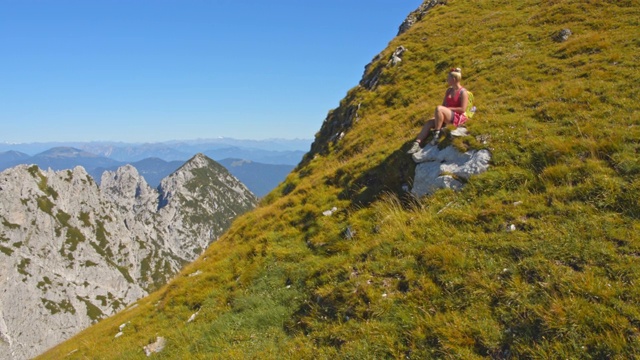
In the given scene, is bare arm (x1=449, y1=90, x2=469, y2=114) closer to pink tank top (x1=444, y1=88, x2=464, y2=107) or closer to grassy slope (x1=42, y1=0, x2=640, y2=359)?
pink tank top (x1=444, y1=88, x2=464, y2=107)

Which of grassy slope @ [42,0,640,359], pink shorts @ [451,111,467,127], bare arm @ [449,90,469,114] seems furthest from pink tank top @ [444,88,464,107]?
grassy slope @ [42,0,640,359]

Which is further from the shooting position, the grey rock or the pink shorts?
the grey rock

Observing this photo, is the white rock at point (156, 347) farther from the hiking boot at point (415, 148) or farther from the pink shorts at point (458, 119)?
the pink shorts at point (458, 119)

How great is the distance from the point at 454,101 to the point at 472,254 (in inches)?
314

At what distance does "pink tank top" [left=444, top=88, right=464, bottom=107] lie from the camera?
46.4ft

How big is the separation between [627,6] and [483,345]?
29.5 meters

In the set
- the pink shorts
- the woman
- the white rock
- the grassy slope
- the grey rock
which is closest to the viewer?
the grassy slope

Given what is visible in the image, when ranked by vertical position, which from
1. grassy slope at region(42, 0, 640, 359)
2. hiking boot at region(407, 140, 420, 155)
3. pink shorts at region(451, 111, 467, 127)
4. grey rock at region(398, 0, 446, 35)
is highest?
grey rock at region(398, 0, 446, 35)

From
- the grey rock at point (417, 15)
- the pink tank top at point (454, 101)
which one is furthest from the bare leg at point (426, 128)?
the grey rock at point (417, 15)

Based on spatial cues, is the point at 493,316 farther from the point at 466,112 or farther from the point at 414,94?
the point at 414,94

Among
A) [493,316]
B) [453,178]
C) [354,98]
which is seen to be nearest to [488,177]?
[453,178]

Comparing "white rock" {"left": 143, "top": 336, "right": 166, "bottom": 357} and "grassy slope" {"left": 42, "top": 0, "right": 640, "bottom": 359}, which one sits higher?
"grassy slope" {"left": 42, "top": 0, "right": 640, "bottom": 359}

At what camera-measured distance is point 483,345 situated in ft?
21.4

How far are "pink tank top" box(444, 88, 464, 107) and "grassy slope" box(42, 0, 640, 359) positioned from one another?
124 cm
